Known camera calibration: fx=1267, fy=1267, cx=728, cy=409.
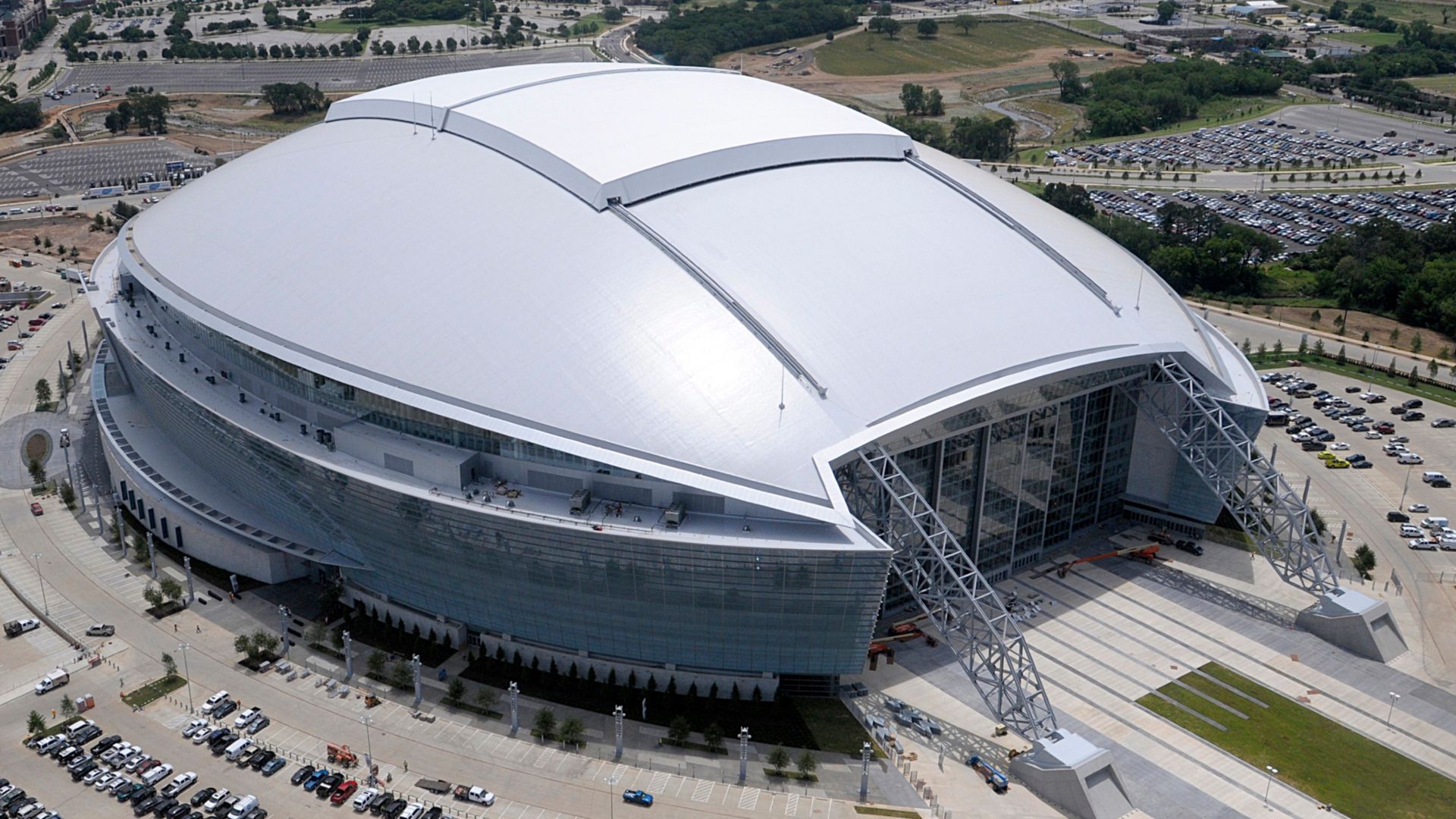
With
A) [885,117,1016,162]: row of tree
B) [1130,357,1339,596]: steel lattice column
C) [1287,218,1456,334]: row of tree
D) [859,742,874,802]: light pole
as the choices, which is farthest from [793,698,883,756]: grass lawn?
[885,117,1016,162]: row of tree

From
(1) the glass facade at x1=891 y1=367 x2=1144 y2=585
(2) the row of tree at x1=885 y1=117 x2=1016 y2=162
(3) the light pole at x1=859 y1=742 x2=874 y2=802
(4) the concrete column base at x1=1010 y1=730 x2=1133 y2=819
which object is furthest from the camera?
(2) the row of tree at x1=885 y1=117 x2=1016 y2=162

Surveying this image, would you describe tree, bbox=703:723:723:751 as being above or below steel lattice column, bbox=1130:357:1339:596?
below

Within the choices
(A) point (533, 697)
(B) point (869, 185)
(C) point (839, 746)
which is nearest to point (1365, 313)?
(B) point (869, 185)

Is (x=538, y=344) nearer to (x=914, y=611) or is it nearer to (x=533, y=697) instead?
(x=533, y=697)

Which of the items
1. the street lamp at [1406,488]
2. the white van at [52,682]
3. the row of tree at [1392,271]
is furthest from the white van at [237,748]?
the row of tree at [1392,271]

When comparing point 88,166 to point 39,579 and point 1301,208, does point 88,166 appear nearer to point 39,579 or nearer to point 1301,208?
point 39,579

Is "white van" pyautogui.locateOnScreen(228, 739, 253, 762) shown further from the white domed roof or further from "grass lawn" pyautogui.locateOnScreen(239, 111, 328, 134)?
"grass lawn" pyautogui.locateOnScreen(239, 111, 328, 134)

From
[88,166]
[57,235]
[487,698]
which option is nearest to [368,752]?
[487,698]
